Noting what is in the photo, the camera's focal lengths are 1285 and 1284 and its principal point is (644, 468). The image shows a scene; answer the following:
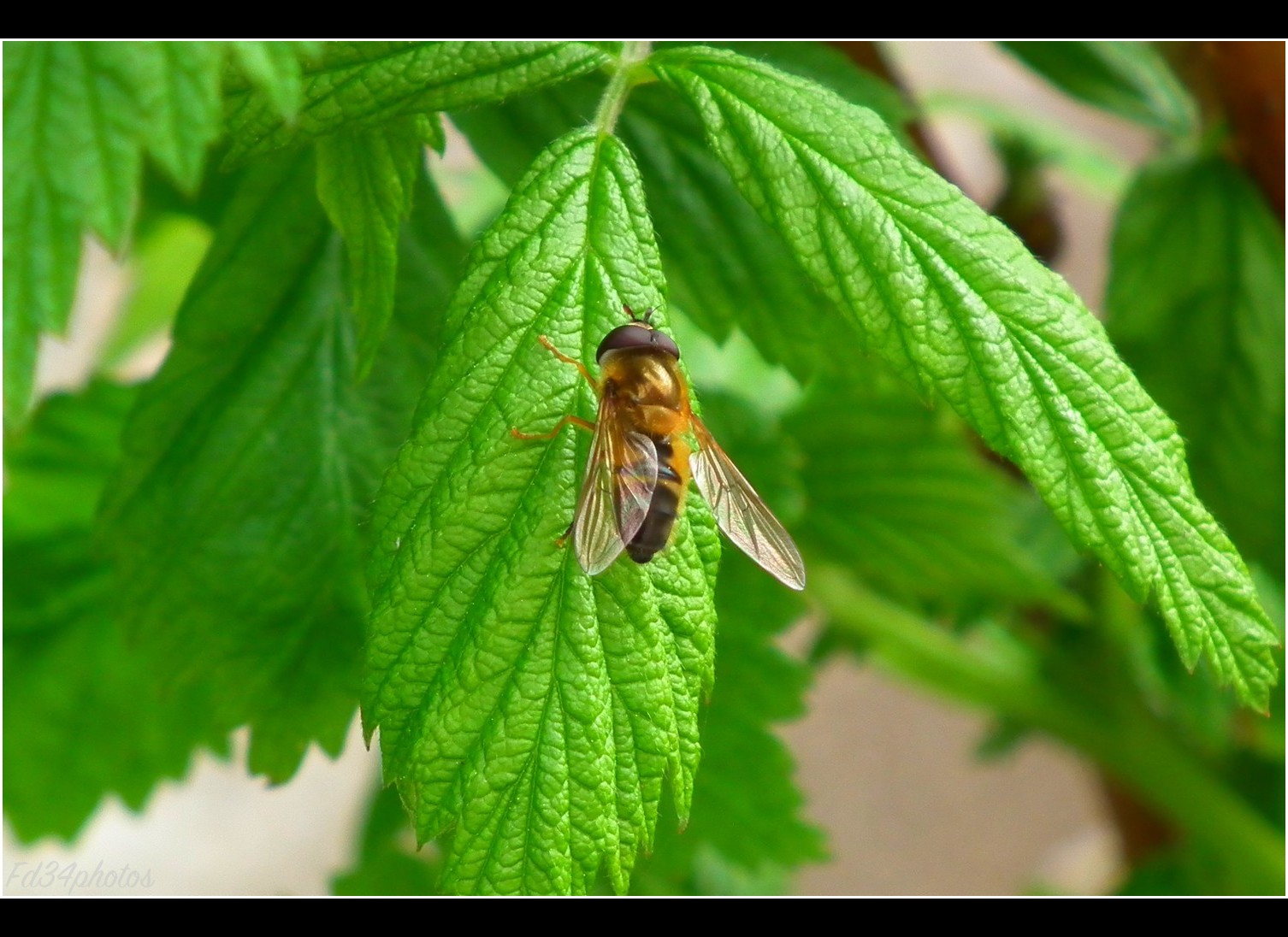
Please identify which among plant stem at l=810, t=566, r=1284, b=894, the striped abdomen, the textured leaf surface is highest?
the textured leaf surface

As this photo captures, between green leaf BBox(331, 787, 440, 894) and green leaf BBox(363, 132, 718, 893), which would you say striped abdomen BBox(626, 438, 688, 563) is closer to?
green leaf BBox(363, 132, 718, 893)

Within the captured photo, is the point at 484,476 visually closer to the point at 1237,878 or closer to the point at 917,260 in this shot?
the point at 917,260

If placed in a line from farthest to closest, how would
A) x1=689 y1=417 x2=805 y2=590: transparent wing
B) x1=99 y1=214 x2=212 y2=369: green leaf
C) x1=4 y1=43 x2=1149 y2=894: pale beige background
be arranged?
x1=4 y1=43 x2=1149 y2=894: pale beige background, x1=99 y1=214 x2=212 y2=369: green leaf, x1=689 y1=417 x2=805 y2=590: transparent wing

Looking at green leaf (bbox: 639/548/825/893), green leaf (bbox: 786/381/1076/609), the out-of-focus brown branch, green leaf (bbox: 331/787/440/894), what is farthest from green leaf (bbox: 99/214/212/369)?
the out-of-focus brown branch

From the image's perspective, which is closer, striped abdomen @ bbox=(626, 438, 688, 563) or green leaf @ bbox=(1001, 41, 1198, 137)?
striped abdomen @ bbox=(626, 438, 688, 563)

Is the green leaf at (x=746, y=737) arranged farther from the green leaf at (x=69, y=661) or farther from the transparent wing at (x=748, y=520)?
the green leaf at (x=69, y=661)

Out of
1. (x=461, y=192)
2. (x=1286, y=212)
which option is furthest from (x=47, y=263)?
(x=461, y=192)

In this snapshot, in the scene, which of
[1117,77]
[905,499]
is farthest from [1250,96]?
[905,499]

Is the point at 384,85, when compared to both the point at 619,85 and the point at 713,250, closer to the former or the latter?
the point at 619,85
